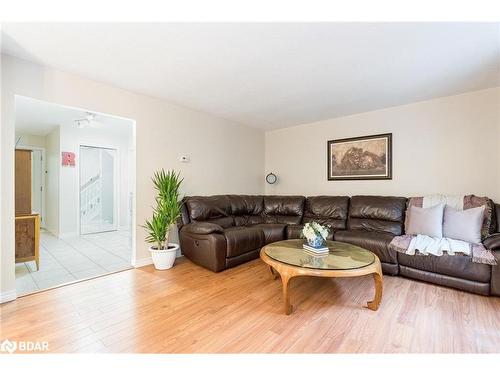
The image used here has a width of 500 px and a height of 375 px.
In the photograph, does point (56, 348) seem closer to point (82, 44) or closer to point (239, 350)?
point (239, 350)

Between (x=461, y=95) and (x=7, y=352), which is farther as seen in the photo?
(x=461, y=95)

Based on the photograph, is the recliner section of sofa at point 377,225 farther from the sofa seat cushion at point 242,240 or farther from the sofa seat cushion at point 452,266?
the sofa seat cushion at point 242,240

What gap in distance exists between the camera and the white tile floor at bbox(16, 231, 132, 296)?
2.66 metres

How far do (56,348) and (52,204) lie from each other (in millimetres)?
4987

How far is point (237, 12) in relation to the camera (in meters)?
1.65

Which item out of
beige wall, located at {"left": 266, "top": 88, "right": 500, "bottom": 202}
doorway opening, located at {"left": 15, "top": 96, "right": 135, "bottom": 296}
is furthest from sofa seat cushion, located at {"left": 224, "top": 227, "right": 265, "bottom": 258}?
beige wall, located at {"left": 266, "top": 88, "right": 500, "bottom": 202}

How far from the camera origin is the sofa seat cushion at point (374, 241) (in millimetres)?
2775

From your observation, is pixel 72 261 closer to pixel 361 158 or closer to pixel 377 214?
pixel 377 214

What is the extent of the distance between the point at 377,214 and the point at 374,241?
681mm

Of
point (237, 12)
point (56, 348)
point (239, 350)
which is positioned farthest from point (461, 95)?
point (56, 348)

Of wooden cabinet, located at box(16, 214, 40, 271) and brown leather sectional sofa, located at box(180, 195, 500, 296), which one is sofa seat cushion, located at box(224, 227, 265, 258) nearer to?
brown leather sectional sofa, located at box(180, 195, 500, 296)

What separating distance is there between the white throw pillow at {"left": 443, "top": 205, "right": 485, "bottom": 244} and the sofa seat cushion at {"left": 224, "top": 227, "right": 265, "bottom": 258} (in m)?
2.29

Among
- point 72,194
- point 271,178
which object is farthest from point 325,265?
point 72,194

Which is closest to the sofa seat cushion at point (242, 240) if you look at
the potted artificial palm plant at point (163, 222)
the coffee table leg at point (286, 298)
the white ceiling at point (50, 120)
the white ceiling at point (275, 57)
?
the potted artificial palm plant at point (163, 222)
